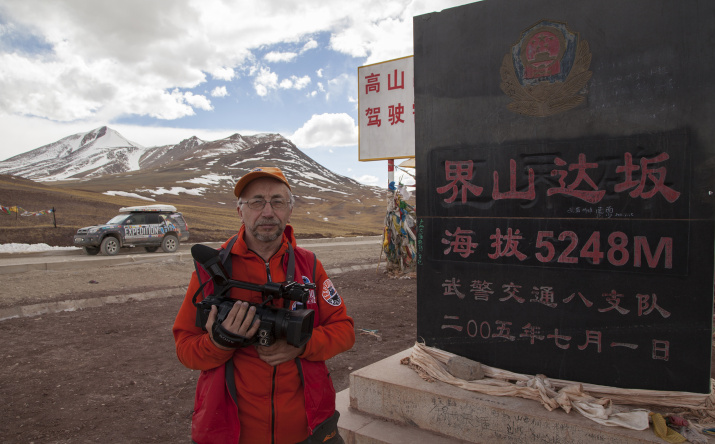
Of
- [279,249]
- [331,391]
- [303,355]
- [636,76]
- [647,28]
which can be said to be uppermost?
[647,28]

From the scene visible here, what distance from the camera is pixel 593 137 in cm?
303

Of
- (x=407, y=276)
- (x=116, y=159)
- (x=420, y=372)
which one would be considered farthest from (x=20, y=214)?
(x=116, y=159)

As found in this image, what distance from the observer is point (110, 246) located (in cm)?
1512

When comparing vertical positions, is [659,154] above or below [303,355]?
above

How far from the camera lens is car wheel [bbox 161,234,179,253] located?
54.0 ft

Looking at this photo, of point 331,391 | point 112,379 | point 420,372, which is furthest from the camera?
point 112,379

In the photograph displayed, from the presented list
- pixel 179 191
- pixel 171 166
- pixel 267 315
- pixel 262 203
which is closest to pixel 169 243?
pixel 262 203

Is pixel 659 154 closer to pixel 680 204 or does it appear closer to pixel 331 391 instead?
pixel 680 204

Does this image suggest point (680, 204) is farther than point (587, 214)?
No

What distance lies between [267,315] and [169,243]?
52.8 feet

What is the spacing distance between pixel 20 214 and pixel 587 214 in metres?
26.3

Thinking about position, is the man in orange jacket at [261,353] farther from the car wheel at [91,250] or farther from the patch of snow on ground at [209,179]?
the patch of snow on ground at [209,179]

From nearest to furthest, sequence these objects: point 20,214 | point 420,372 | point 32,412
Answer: point 420,372, point 32,412, point 20,214

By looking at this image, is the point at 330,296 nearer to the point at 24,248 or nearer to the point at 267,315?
the point at 267,315
